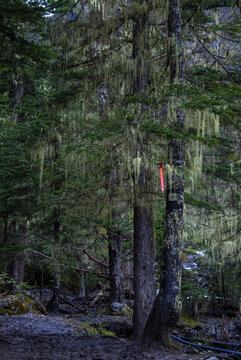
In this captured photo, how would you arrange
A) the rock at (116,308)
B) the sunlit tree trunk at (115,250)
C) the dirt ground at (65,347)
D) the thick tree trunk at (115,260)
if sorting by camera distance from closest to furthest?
the dirt ground at (65,347) → the sunlit tree trunk at (115,250) → the thick tree trunk at (115,260) → the rock at (116,308)

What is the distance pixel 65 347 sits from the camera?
6723 millimetres

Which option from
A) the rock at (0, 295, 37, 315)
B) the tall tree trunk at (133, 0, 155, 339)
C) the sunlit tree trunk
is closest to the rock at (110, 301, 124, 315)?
the sunlit tree trunk

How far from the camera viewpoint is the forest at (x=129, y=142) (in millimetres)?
6527

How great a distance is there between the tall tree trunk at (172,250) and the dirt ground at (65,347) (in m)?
0.43

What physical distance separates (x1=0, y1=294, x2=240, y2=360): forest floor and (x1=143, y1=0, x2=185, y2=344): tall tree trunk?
16.8 inches

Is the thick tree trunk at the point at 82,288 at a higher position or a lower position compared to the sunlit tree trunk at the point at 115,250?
lower

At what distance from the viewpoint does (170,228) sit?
22.4 feet

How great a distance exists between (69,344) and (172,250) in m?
2.80

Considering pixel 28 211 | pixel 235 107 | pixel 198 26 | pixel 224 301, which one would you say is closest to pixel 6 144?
pixel 28 211

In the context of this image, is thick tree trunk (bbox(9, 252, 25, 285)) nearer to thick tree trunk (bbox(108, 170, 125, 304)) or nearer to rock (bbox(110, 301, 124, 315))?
thick tree trunk (bbox(108, 170, 125, 304))

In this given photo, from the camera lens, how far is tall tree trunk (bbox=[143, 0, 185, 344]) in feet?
21.5

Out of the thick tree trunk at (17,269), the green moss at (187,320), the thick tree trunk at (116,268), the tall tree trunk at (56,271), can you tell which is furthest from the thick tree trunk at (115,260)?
the thick tree trunk at (17,269)

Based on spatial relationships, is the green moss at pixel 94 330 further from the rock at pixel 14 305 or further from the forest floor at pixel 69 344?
the rock at pixel 14 305

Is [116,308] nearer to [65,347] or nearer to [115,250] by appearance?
[115,250]
